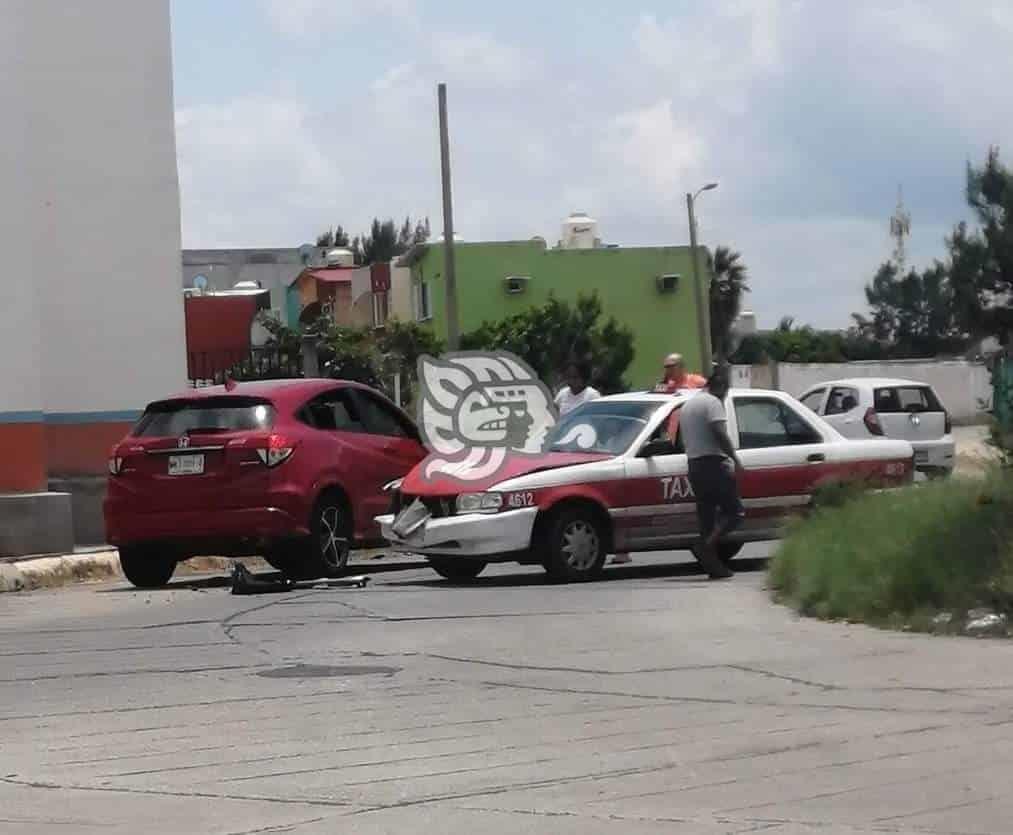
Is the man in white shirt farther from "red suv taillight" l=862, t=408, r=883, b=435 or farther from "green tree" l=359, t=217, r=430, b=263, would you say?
"green tree" l=359, t=217, r=430, b=263

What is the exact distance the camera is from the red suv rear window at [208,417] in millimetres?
16516

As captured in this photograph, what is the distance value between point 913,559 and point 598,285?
54.6m

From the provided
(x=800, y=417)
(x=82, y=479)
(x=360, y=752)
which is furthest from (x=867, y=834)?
(x=82, y=479)

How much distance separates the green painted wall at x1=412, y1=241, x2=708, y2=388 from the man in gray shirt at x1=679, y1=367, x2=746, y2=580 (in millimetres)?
48391

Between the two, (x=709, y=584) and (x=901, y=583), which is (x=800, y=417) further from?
(x=901, y=583)

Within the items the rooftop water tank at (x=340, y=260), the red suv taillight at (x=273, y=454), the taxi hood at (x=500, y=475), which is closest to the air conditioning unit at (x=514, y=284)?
the rooftop water tank at (x=340, y=260)

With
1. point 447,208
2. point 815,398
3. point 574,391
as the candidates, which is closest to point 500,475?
point 574,391

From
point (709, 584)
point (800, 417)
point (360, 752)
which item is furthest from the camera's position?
point (800, 417)

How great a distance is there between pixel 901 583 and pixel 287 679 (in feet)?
12.1

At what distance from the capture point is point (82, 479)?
2212 centimetres

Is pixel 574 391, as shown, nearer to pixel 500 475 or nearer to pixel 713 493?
pixel 500 475

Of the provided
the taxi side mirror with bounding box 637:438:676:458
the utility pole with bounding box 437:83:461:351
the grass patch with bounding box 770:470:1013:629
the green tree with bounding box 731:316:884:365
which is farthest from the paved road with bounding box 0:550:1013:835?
the green tree with bounding box 731:316:884:365

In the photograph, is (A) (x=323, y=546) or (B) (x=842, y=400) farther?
(B) (x=842, y=400)

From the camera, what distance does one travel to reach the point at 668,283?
6688 cm
